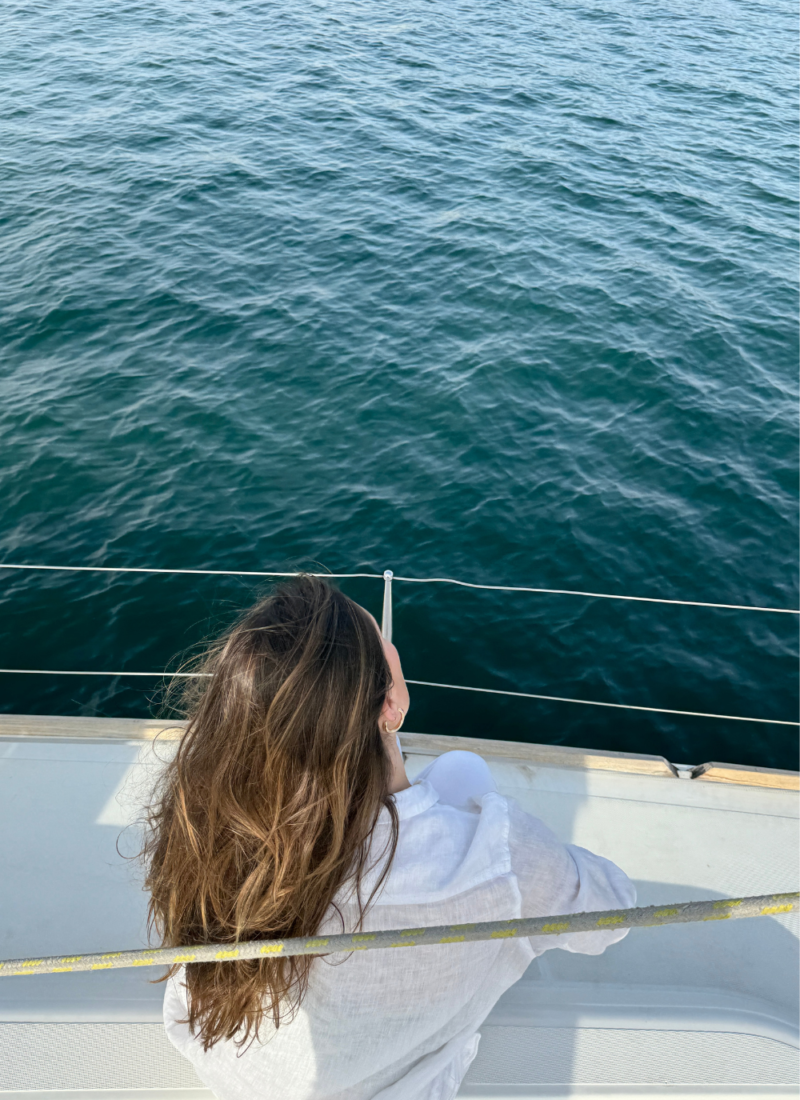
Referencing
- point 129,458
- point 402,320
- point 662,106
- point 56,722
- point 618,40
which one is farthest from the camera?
point 618,40

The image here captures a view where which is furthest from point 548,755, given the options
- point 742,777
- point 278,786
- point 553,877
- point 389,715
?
point 278,786

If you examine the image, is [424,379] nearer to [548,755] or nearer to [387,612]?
[387,612]

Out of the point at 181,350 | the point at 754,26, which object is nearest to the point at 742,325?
the point at 181,350

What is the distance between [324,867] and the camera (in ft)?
3.12

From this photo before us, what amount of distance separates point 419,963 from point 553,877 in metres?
0.20

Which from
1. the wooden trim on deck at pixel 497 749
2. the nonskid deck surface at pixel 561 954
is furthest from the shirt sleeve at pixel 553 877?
the wooden trim on deck at pixel 497 749

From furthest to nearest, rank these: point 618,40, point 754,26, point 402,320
A: point 754,26 → point 618,40 → point 402,320

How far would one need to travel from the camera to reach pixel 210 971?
106 centimetres

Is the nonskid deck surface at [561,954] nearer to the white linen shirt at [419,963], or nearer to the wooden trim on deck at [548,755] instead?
the wooden trim on deck at [548,755]

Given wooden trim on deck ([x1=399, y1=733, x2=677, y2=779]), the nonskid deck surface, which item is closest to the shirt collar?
the nonskid deck surface

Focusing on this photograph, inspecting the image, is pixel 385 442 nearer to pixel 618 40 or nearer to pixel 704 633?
pixel 704 633

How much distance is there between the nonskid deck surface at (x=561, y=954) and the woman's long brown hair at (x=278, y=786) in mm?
618

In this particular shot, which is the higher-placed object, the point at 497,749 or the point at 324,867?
the point at 324,867

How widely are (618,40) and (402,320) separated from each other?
10.1 meters
